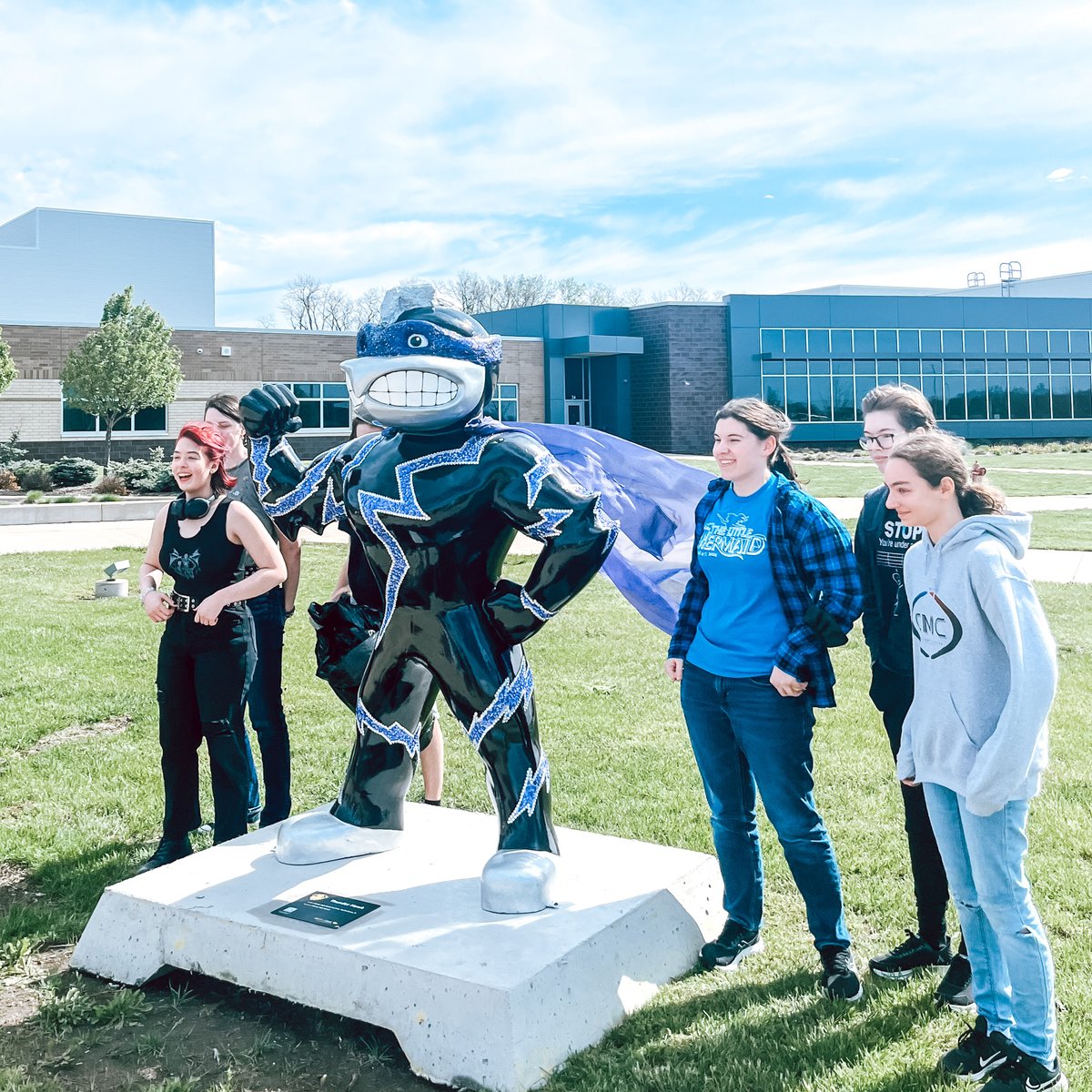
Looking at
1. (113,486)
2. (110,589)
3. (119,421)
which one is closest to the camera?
(110,589)

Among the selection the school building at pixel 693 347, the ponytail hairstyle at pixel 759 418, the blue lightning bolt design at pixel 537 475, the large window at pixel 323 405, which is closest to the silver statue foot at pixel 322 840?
the blue lightning bolt design at pixel 537 475

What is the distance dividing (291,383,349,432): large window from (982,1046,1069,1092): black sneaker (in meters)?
29.8

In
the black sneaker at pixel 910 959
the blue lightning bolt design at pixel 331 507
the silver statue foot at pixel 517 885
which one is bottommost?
the black sneaker at pixel 910 959

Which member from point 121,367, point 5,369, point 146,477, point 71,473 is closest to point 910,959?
point 146,477

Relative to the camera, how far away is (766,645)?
3383 millimetres

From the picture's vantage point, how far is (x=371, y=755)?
3.94 meters

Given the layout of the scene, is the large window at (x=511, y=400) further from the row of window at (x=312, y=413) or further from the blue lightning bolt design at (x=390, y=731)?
the blue lightning bolt design at (x=390, y=731)

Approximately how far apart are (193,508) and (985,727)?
2972 millimetres

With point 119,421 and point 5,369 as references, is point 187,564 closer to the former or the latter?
point 5,369

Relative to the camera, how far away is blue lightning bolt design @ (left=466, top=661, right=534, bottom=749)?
366 centimetres

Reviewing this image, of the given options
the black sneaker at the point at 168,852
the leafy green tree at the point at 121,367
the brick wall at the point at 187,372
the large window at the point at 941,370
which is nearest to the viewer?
the black sneaker at the point at 168,852

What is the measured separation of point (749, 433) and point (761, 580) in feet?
1.48

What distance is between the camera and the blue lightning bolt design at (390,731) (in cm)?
389

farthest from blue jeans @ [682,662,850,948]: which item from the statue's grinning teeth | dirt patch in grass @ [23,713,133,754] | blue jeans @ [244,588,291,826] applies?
dirt patch in grass @ [23,713,133,754]
